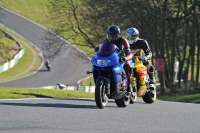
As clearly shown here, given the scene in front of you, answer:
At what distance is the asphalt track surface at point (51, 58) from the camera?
48719 millimetres

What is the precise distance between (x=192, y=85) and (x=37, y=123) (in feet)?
103

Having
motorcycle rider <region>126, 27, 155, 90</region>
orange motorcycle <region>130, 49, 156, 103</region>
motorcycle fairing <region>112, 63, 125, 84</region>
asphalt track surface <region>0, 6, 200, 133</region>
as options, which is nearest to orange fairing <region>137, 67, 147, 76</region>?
orange motorcycle <region>130, 49, 156, 103</region>

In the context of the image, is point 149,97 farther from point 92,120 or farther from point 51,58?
point 51,58

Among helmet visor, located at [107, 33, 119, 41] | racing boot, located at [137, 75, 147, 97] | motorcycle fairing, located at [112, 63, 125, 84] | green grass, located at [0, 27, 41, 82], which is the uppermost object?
green grass, located at [0, 27, 41, 82]

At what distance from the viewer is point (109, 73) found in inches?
512

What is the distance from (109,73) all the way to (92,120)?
3.03m

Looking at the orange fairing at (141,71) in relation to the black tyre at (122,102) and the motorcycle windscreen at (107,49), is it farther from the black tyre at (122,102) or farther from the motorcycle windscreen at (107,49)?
the motorcycle windscreen at (107,49)

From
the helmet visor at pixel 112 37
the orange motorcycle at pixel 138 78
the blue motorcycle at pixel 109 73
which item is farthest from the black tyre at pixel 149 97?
the helmet visor at pixel 112 37

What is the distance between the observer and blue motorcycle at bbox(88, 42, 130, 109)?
1276 centimetres

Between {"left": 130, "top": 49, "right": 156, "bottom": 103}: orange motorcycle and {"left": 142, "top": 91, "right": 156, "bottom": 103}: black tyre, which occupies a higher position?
{"left": 130, "top": 49, "right": 156, "bottom": 103}: orange motorcycle

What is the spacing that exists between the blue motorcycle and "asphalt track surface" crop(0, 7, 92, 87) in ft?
88.0

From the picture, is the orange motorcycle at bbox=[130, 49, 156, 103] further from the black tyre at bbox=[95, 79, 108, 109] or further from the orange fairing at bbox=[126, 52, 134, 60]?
the black tyre at bbox=[95, 79, 108, 109]

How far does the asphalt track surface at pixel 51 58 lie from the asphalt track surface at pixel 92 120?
92.3ft

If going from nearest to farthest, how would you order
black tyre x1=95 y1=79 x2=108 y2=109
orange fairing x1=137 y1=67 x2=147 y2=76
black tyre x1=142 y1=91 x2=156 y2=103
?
black tyre x1=95 y1=79 x2=108 y2=109 < orange fairing x1=137 y1=67 x2=147 y2=76 < black tyre x1=142 y1=91 x2=156 y2=103
